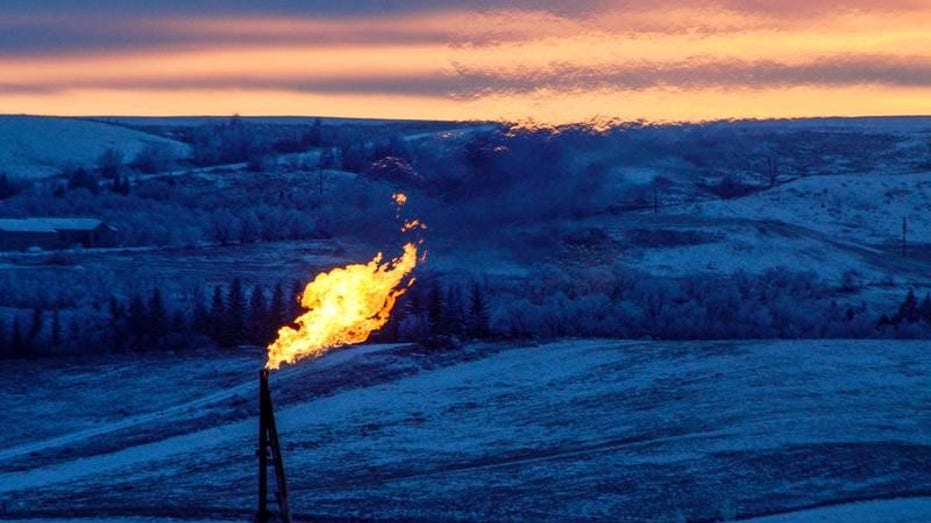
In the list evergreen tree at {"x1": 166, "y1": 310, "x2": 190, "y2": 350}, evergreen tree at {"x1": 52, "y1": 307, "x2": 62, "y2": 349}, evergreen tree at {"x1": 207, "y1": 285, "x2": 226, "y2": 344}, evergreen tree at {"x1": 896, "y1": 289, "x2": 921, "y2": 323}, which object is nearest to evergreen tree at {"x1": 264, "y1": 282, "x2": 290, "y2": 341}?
evergreen tree at {"x1": 207, "y1": 285, "x2": 226, "y2": 344}

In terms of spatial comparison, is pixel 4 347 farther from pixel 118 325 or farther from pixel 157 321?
pixel 157 321

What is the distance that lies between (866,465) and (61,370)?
938 inches

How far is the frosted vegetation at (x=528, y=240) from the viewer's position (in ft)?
146

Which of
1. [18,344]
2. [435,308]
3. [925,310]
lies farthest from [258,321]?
[925,310]

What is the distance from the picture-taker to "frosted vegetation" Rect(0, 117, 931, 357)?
44406 mm

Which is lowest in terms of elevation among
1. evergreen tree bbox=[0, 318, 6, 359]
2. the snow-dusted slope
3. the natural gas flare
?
evergreen tree bbox=[0, 318, 6, 359]

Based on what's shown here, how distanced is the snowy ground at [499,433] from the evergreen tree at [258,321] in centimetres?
220

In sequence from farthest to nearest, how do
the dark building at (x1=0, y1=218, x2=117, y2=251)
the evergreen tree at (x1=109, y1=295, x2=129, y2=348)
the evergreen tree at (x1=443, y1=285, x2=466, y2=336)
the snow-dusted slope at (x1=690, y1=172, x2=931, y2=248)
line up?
1. the snow-dusted slope at (x1=690, y1=172, x2=931, y2=248)
2. the dark building at (x1=0, y1=218, x2=117, y2=251)
3. the evergreen tree at (x1=109, y1=295, x2=129, y2=348)
4. the evergreen tree at (x1=443, y1=285, x2=466, y2=336)

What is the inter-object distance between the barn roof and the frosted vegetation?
6.02ft

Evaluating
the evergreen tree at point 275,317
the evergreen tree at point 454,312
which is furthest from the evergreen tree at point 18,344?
the evergreen tree at point 454,312

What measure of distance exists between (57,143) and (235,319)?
61.9 metres

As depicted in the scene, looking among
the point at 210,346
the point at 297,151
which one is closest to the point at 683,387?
the point at 210,346

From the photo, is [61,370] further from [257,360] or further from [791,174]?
[791,174]

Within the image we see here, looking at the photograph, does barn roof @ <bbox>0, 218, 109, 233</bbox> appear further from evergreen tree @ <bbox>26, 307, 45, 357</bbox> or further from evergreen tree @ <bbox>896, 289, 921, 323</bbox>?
evergreen tree @ <bbox>896, 289, 921, 323</bbox>
